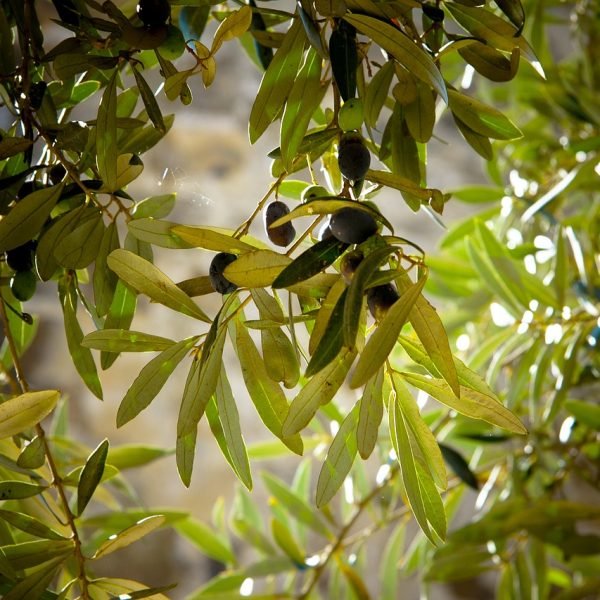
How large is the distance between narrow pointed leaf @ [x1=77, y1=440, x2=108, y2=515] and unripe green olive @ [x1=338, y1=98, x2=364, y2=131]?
250 millimetres

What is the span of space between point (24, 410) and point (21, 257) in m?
0.10

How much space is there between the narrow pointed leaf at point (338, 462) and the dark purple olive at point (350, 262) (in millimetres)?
104

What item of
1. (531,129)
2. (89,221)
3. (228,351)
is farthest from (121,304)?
(228,351)

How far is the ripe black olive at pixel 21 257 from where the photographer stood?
535 mm

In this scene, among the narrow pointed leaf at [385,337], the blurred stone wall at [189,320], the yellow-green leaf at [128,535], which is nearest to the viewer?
the narrow pointed leaf at [385,337]

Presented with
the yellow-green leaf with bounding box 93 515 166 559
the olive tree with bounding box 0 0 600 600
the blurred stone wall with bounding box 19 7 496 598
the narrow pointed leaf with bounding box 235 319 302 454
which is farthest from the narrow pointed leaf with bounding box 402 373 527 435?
the blurred stone wall with bounding box 19 7 496 598

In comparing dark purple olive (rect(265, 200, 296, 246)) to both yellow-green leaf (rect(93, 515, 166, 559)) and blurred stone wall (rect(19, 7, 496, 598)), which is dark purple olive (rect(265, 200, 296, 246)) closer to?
yellow-green leaf (rect(93, 515, 166, 559))

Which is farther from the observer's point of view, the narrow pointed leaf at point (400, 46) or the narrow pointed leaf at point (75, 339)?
the narrow pointed leaf at point (75, 339)

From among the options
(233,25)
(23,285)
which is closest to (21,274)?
(23,285)

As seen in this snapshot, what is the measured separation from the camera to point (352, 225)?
429 millimetres

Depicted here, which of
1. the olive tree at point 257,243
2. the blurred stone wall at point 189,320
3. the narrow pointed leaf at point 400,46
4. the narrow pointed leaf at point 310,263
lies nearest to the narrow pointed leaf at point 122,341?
the olive tree at point 257,243

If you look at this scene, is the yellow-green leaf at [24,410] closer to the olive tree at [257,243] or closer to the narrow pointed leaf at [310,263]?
the olive tree at [257,243]

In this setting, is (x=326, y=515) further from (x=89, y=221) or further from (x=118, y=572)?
(x=118, y=572)

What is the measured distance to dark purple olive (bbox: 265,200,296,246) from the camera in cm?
49
